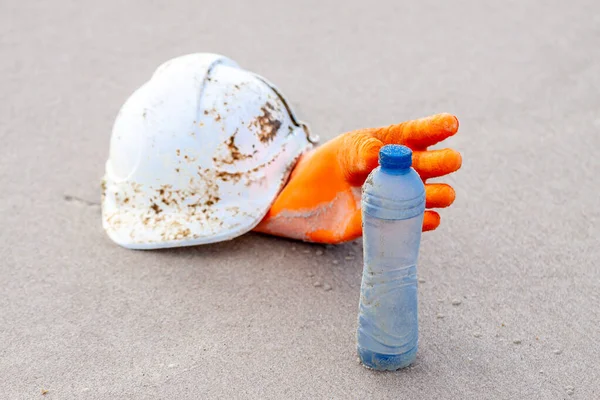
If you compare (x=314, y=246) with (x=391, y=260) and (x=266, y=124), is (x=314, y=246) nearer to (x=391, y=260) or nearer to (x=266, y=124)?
(x=266, y=124)

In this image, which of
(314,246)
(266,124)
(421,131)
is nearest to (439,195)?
(421,131)

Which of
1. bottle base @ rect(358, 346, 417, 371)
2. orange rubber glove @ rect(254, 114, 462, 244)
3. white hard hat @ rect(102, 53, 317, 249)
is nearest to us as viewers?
bottle base @ rect(358, 346, 417, 371)

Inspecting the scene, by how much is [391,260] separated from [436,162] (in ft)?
1.09

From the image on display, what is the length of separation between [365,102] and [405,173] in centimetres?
178

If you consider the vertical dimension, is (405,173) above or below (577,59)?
above

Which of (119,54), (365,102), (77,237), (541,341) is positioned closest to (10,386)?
(77,237)

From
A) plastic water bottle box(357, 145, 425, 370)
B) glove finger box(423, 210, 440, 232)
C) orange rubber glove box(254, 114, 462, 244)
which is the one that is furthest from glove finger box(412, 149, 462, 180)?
plastic water bottle box(357, 145, 425, 370)

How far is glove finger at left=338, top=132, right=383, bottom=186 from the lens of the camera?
2.21 m

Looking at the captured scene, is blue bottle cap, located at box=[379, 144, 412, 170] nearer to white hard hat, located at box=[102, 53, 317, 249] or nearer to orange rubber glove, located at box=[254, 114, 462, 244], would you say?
orange rubber glove, located at box=[254, 114, 462, 244]

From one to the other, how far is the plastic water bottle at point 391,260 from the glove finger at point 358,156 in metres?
0.22

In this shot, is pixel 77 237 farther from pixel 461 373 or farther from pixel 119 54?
pixel 119 54

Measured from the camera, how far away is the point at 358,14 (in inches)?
176

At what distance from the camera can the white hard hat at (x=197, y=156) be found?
2.62 m

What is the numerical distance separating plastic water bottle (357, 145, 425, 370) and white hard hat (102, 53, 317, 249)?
2.27 ft
